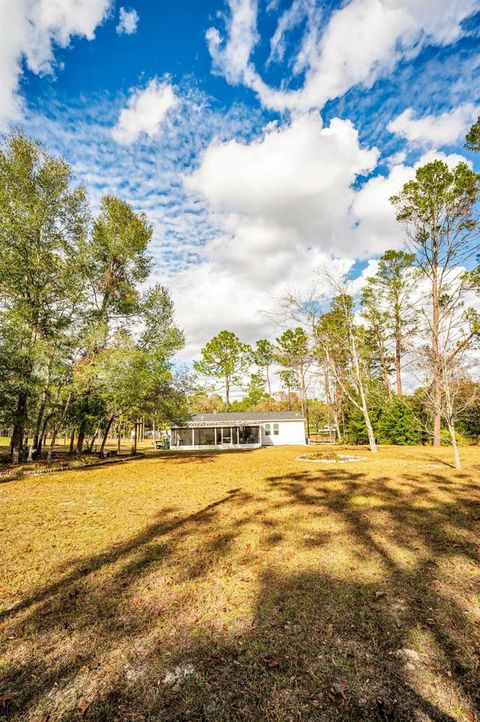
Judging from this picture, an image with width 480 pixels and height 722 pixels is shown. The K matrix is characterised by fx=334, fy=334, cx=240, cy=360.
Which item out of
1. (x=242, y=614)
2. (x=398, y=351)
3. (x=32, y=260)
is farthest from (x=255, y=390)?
(x=242, y=614)

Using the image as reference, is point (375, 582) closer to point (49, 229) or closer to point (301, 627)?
point (301, 627)

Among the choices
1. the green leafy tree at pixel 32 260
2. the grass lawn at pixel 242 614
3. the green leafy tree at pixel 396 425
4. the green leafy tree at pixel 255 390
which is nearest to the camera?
the grass lawn at pixel 242 614

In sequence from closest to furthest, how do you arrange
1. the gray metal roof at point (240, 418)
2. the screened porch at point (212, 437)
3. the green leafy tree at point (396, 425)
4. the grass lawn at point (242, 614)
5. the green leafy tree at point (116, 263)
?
1. the grass lawn at point (242, 614)
2. the green leafy tree at point (116, 263)
3. the green leafy tree at point (396, 425)
4. the gray metal roof at point (240, 418)
5. the screened porch at point (212, 437)

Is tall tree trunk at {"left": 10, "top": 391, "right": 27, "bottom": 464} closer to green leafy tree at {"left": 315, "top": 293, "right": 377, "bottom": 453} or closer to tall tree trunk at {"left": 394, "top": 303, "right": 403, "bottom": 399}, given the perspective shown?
green leafy tree at {"left": 315, "top": 293, "right": 377, "bottom": 453}

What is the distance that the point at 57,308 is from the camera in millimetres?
14711

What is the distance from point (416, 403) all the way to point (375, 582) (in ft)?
81.5

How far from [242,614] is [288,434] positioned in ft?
101

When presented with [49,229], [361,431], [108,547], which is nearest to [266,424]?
[361,431]

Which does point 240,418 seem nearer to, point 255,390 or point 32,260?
point 255,390

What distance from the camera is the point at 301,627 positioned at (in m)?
3.06

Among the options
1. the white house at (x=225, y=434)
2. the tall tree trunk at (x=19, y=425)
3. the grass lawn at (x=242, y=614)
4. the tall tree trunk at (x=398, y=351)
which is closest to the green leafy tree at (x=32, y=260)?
the tall tree trunk at (x=19, y=425)

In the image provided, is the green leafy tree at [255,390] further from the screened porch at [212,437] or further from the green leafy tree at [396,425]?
the green leafy tree at [396,425]

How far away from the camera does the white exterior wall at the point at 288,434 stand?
33.3 m

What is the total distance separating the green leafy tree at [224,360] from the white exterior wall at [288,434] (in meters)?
8.92
